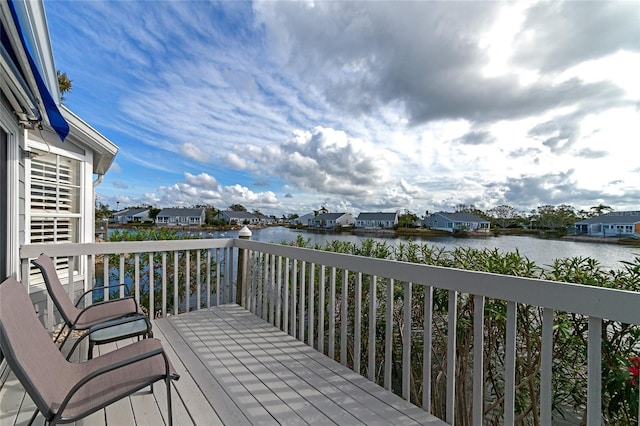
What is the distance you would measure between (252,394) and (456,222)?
4406mm

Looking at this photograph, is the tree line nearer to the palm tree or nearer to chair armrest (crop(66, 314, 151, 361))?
chair armrest (crop(66, 314, 151, 361))

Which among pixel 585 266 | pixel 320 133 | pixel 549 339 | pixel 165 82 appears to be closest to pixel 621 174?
pixel 585 266

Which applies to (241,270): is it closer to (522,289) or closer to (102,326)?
(102,326)

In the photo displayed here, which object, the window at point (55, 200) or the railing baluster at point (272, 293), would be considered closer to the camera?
the railing baluster at point (272, 293)

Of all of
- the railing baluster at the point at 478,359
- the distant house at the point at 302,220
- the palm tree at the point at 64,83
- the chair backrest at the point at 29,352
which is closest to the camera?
the chair backrest at the point at 29,352

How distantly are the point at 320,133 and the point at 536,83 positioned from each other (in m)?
5.55

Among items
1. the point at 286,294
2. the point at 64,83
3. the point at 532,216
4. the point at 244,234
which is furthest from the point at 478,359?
the point at 64,83

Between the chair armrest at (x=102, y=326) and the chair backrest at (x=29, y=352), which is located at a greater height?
the chair backrest at (x=29, y=352)

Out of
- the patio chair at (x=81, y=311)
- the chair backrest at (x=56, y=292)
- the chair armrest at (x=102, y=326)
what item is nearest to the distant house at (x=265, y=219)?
the patio chair at (x=81, y=311)

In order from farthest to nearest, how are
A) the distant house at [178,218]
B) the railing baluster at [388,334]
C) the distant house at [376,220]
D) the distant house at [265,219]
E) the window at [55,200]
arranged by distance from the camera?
the distant house at [265,219] < the distant house at [178,218] < the distant house at [376,220] < the window at [55,200] < the railing baluster at [388,334]

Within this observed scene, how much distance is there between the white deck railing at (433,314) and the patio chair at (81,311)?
28.6 inches

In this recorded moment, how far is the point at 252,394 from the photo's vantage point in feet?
7.51

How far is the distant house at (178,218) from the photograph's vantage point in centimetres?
797

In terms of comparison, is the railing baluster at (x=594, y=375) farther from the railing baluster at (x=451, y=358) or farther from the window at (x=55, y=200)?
the window at (x=55, y=200)
